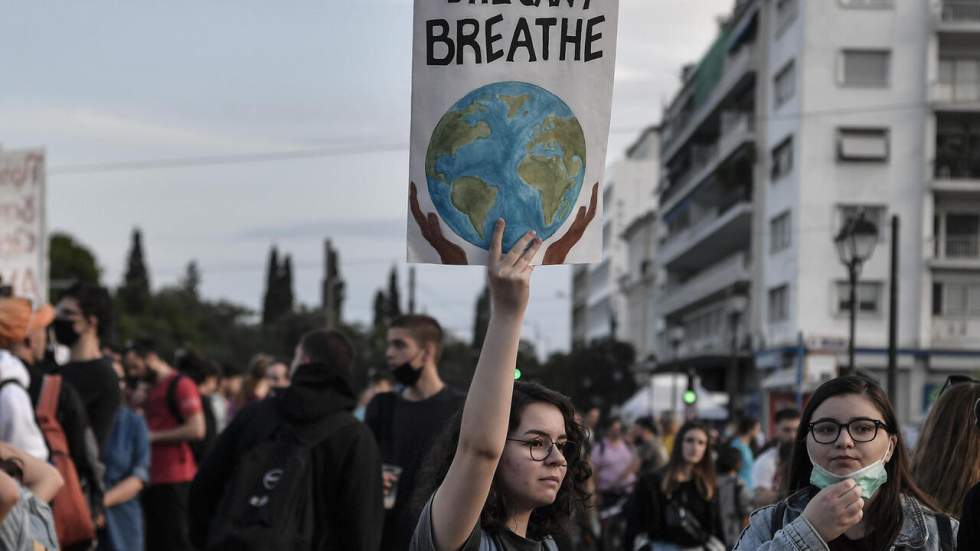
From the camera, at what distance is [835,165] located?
53656mm

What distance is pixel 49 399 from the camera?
25.0ft

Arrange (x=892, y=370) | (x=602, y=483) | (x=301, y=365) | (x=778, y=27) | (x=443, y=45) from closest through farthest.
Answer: (x=443, y=45) < (x=301, y=365) < (x=892, y=370) < (x=602, y=483) < (x=778, y=27)

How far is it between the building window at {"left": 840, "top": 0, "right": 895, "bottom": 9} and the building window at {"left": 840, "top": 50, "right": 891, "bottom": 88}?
1.41 meters

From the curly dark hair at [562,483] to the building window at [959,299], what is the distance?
50.9 meters

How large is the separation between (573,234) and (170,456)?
317 inches

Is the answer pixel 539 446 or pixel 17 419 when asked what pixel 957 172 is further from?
pixel 539 446

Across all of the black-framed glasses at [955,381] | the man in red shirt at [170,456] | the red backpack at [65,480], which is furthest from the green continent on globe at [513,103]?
the man in red shirt at [170,456]

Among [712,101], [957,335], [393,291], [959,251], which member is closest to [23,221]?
[957,335]

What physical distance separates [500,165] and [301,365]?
3.33m

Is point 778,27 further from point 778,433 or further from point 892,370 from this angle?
point 778,433

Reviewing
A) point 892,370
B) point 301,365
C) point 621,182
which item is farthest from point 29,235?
point 621,182

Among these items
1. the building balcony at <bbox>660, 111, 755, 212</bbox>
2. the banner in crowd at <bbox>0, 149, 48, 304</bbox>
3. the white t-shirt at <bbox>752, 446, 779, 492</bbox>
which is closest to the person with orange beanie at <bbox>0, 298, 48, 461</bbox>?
the banner in crowd at <bbox>0, 149, 48, 304</bbox>

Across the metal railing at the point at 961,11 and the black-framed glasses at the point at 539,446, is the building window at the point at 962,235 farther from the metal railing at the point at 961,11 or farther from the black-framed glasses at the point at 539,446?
the black-framed glasses at the point at 539,446

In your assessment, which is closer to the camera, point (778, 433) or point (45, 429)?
point (45, 429)
